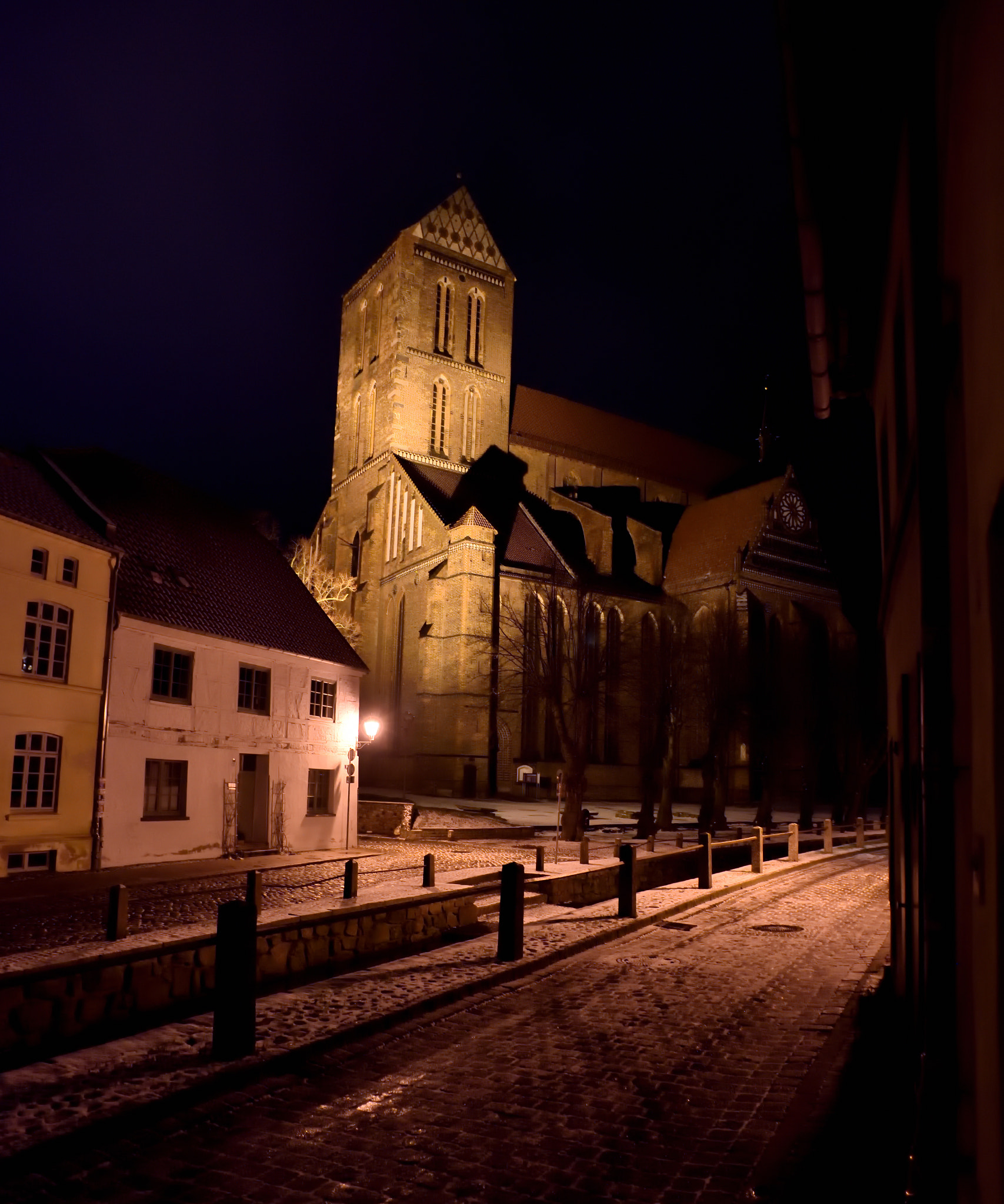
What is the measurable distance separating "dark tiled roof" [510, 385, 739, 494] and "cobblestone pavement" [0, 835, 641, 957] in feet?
123

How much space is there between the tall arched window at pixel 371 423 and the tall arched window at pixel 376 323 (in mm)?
2004

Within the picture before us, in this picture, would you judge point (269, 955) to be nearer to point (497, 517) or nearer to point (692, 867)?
point (692, 867)

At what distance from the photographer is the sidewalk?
6016mm

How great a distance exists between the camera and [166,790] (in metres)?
21.3

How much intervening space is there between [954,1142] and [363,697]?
45.8 metres

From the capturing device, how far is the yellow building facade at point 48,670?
17.7 m

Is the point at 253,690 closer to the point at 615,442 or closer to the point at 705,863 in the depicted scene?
the point at 705,863

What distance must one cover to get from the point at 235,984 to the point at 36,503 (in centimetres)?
1438

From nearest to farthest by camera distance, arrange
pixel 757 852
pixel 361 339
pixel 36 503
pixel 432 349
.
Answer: pixel 36 503
pixel 757 852
pixel 432 349
pixel 361 339

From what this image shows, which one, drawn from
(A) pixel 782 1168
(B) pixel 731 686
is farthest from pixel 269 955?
(B) pixel 731 686

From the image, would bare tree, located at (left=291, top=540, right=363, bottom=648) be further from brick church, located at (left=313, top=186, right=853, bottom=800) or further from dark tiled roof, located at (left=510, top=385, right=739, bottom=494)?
dark tiled roof, located at (left=510, top=385, right=739, bottom=494)

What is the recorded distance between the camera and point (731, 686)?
34969 mm

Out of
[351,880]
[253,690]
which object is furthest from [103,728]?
[351,880]

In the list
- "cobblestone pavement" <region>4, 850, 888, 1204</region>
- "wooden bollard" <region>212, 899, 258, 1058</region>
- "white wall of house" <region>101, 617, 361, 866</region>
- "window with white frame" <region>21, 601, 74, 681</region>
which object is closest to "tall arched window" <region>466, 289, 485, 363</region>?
"white wall of house" <region>101, 617, 361, 866</region>
